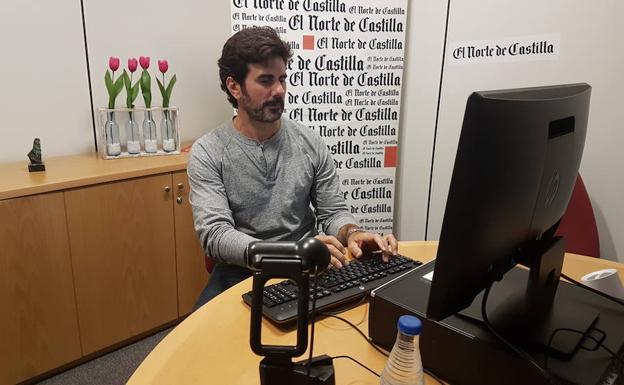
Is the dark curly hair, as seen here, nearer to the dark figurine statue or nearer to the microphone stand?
the dark figurine statue

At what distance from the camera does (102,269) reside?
6.68ft

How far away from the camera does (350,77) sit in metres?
2.51

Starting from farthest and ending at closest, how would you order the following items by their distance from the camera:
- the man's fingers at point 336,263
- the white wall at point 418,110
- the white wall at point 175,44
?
the white wall at point 418,110
the white wall at point 175,44
the man's fingers at point 336,263

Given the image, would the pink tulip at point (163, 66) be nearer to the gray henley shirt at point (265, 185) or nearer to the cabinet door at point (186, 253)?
the cabinet door at point (186, 253)

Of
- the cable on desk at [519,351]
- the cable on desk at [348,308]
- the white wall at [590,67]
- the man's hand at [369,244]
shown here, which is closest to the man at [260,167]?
the man's hand at [369,244]

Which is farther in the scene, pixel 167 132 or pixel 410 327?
pixel 167 132

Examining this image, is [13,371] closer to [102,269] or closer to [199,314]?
[102,269]

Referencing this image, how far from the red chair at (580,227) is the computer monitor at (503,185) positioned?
114 cm

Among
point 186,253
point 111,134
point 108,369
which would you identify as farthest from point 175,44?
point 108,369

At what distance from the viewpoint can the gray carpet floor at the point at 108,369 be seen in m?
1.98

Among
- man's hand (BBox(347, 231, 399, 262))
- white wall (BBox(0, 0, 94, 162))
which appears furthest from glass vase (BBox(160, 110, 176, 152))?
man's hand (BBox(347, 231, 399, 262))

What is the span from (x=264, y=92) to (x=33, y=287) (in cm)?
123

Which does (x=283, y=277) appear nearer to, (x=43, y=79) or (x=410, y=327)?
(x=410, y=327)

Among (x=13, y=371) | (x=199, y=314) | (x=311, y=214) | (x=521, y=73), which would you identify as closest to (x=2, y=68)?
(x=13, y=371)
